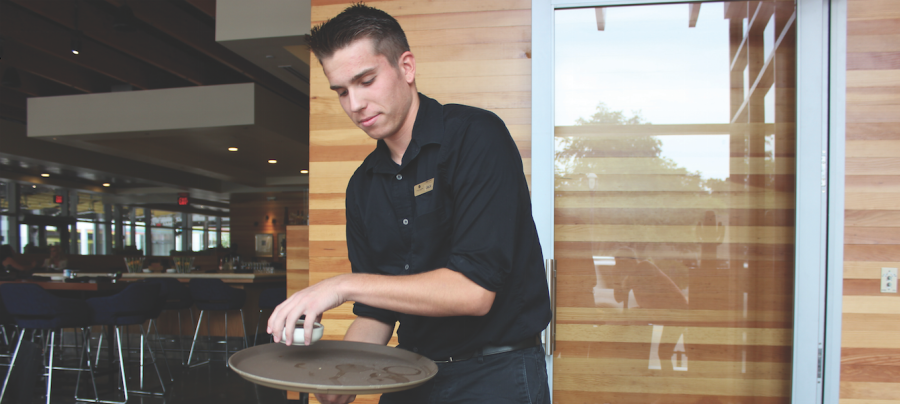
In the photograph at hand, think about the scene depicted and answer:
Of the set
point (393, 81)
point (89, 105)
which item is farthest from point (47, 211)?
point (393, 81)

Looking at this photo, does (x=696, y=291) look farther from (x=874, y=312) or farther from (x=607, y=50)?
(x=607, y=50)

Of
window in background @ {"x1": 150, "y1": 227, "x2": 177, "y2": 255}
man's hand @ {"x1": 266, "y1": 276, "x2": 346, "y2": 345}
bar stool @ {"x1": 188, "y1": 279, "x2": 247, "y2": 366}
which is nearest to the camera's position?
man's hand @ {"x1": 266, "y1": 276, "x2": 346, "y2": 345}

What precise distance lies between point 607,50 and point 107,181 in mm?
13836

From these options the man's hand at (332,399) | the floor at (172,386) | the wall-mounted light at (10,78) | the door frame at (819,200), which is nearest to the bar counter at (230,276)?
the floor at (172,386)

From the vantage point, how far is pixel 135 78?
778cm

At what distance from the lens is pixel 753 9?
95.3 inches

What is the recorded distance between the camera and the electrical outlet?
7.82ft

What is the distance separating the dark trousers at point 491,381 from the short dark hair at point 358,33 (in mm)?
686

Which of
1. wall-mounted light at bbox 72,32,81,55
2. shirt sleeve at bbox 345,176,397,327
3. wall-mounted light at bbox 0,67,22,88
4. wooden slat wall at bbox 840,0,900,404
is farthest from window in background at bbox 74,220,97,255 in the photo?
wooden slat wall at bbox 840,0,900,404

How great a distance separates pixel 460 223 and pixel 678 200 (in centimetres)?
169

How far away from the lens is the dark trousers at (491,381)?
117 centimetres

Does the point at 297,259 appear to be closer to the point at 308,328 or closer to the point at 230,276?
the point at 230,276

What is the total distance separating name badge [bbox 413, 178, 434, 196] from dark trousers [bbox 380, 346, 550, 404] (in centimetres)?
39

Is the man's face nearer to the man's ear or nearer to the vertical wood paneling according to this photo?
the man's ear
